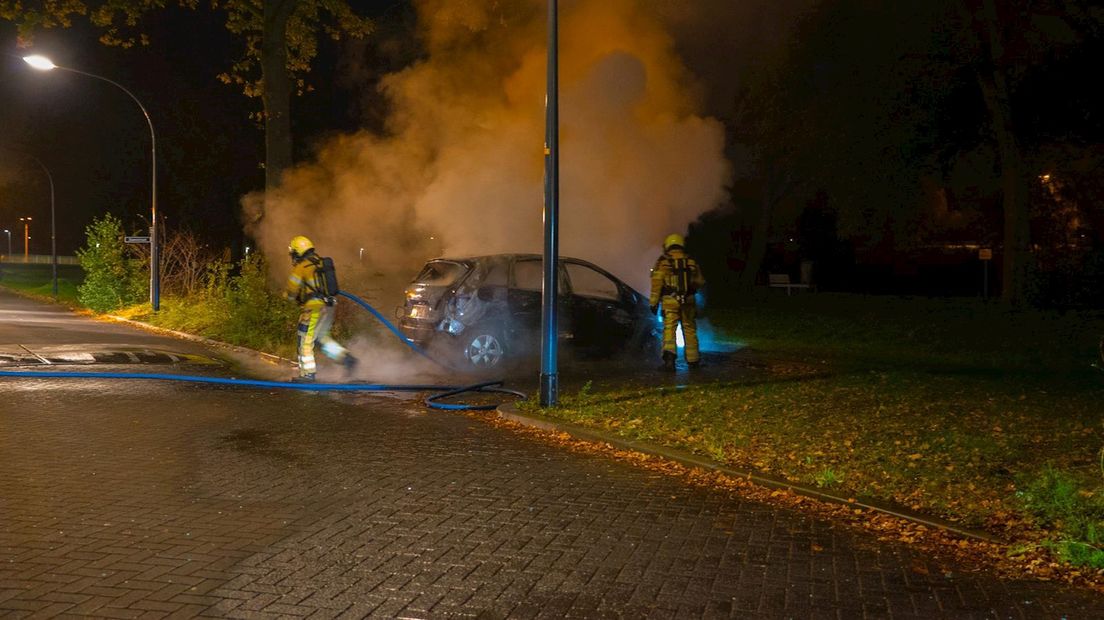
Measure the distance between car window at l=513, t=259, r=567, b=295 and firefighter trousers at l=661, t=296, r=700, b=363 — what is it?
157 centimetres

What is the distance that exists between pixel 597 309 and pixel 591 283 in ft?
1.60

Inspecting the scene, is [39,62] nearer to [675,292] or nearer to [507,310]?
[507,310]

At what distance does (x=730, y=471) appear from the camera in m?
7.36

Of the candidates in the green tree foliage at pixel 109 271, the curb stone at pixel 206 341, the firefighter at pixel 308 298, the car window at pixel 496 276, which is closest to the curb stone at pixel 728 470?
the car window at pixel 496 276

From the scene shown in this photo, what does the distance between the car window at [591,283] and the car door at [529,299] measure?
1.23 ft

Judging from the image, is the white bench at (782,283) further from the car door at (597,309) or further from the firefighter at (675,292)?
the firefighter at (675,292)

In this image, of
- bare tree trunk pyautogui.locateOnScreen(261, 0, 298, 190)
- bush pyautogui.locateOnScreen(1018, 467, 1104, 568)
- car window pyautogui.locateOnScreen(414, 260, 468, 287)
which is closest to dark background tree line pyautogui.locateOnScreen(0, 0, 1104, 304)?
bare tree trunk pyautogui.locateOnScreen(261, 0, 298, 190)

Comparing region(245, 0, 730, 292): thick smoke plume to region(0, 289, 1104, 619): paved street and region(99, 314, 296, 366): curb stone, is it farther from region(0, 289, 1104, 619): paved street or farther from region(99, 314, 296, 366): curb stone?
region(0, 289, 1104, 619): paved street

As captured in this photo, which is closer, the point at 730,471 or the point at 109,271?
the point at 730,471

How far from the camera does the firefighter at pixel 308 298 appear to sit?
11.8 m

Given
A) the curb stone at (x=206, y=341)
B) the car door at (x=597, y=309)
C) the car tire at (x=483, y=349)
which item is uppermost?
the car door at (x=597, y=309)

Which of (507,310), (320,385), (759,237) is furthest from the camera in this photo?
(759,237)

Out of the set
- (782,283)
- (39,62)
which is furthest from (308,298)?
(782,283)

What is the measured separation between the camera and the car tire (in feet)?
41.7
